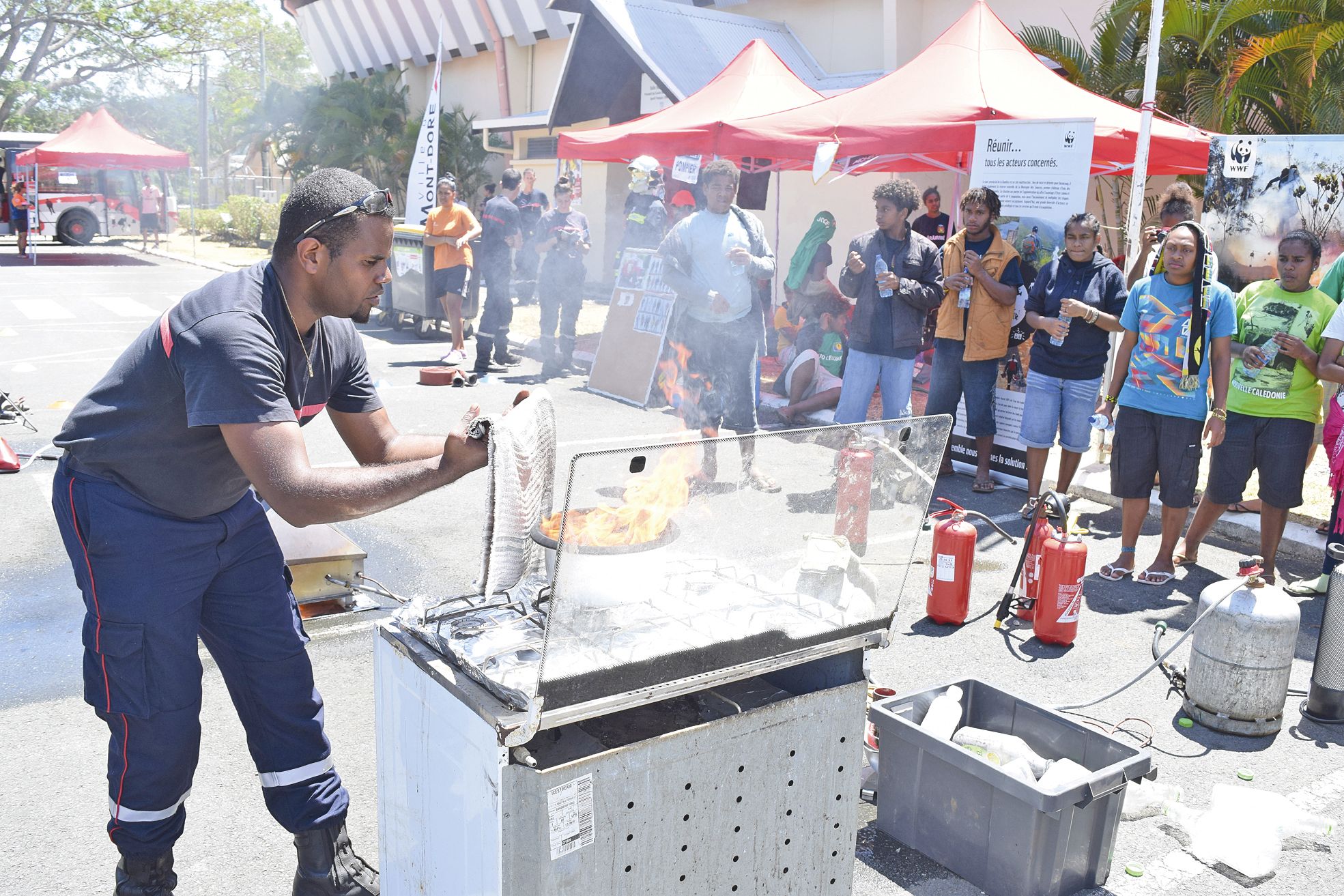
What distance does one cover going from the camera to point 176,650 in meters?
2.61

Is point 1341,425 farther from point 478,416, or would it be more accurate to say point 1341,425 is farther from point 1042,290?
point 478,416

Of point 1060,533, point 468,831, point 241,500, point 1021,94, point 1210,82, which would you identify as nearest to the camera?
point 468,831

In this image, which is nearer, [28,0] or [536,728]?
[536,728]

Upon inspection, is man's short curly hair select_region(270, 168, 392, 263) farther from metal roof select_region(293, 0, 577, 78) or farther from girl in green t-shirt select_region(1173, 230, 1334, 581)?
metal roof select_region(293, 0, 577, 78)

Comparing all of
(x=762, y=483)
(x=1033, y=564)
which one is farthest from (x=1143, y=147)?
(x=762, y=483)

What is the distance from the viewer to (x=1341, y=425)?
5965mm

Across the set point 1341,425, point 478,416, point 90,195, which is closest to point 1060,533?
point 1341,425

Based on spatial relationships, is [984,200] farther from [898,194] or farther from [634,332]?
[634,332]

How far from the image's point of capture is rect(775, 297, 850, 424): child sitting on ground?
9.99 metres

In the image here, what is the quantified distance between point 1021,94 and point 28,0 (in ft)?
130

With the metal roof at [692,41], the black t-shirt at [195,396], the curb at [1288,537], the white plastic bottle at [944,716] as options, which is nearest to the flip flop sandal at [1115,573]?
the curb at [1288,537]

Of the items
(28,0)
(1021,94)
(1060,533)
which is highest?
(28,0)

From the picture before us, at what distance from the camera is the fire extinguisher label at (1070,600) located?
5.02 metres

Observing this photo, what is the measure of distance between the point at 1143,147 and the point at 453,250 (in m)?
7.53
